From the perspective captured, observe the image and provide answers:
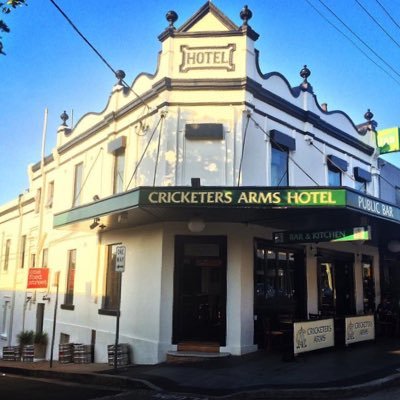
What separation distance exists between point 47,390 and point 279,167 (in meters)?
8.39

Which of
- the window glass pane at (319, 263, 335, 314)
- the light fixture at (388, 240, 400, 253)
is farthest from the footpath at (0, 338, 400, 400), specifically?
the light fixture at (388, 240, 400, 253)

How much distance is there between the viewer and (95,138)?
16.9m

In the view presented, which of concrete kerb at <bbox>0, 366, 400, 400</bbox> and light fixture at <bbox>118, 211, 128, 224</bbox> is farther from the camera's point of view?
light fixture at <bbox>118, 211, 128, 224</bbox>

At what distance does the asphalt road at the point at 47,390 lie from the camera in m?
8.96

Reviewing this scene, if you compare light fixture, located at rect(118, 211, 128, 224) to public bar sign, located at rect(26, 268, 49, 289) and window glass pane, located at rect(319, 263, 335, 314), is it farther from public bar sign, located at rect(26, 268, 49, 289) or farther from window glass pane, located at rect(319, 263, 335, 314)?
window glass pane, located at rect(319, 263, 335, 314)

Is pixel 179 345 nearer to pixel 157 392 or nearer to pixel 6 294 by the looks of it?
pixel 157 392

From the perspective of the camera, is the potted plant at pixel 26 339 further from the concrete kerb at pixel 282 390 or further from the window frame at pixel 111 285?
the concrete kerb at pixel 282 390

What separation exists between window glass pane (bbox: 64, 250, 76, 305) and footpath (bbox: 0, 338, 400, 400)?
16.3 ft

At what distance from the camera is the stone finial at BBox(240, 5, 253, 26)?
13.2 m

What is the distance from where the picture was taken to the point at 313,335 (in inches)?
453

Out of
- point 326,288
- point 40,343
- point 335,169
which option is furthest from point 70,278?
point 335,169

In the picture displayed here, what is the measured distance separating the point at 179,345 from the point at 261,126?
6150 millimetres

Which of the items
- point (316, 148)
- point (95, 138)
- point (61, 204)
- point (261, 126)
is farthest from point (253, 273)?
point (61, 204)

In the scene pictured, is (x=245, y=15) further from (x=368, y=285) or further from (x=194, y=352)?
(x=368, y=285)
